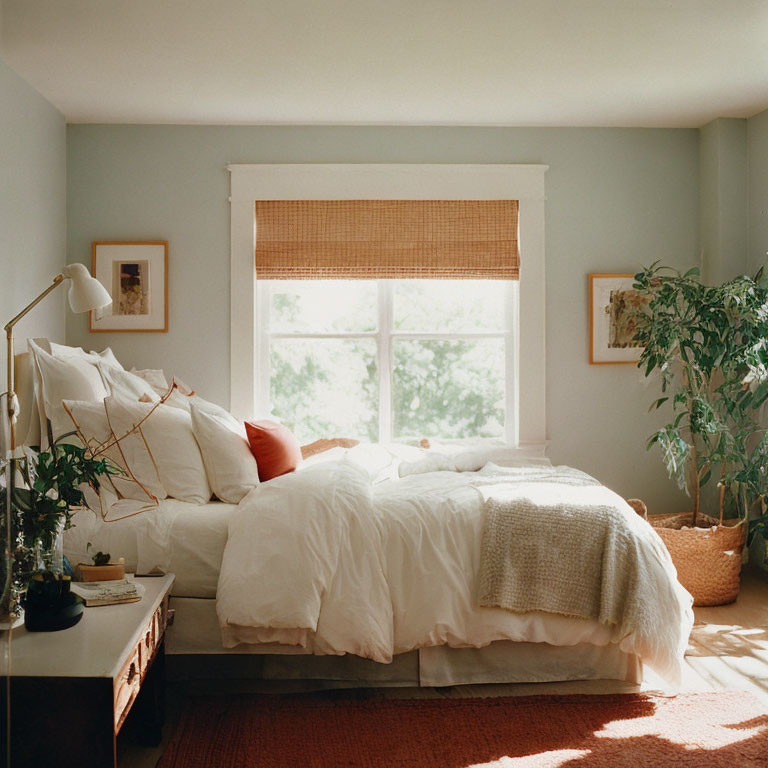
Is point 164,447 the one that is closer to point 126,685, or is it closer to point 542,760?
point 126,685

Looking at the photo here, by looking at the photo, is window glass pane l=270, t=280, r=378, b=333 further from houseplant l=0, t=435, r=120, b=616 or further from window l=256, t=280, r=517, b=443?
houseplant l=0, t=435, r=120, b=616

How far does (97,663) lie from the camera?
1.90 m

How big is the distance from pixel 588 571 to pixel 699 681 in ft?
2.28

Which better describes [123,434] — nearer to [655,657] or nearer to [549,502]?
[549,502]

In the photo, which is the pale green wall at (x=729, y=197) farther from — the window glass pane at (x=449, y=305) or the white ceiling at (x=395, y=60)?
the window glass pane at (x=449, y=305)

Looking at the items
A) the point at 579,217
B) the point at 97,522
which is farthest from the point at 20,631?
the point at 579,217

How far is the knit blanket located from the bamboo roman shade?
6.70ft

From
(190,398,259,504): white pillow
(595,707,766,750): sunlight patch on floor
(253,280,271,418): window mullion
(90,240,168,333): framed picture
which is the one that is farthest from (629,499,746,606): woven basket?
(90,240,168,333): framed picture

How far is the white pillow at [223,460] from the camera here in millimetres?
3115

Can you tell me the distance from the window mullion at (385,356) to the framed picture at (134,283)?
1280 mm

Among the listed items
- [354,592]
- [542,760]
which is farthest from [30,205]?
[542,760]

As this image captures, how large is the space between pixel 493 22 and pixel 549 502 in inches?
76.7

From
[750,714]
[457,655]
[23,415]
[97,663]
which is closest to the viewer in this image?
[97,663]

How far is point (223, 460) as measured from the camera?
313 centimetres
